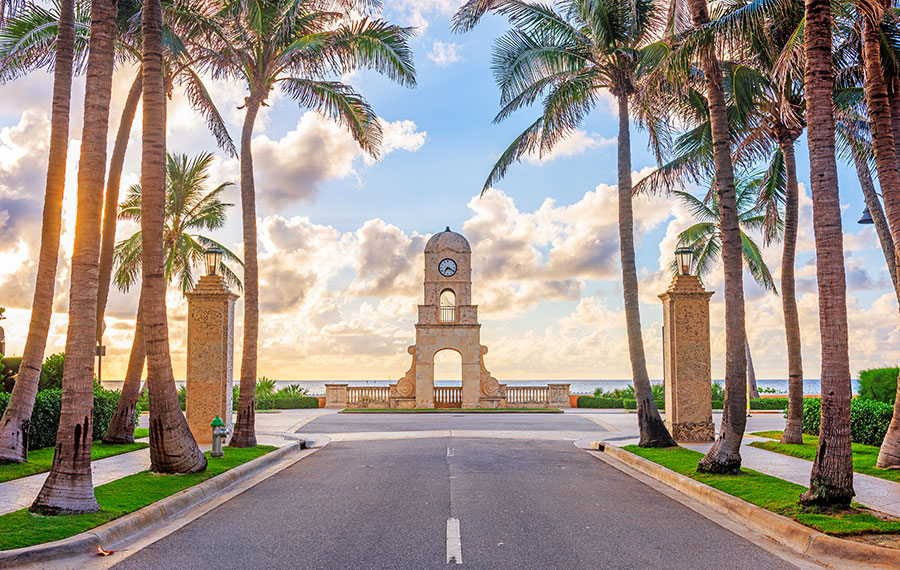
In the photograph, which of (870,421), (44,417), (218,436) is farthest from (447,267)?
(218,436)

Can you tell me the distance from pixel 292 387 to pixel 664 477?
3336cm

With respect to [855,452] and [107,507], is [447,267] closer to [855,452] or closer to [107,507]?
[855,452]

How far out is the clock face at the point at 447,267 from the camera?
137 feet

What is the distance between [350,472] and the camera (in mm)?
14031

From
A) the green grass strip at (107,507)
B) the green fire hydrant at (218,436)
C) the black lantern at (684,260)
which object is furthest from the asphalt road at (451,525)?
the black lantern at (684,260)

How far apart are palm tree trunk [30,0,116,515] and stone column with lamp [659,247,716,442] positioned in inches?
546

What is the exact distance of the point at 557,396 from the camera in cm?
4072

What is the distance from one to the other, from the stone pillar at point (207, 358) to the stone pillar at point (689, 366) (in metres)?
11.5

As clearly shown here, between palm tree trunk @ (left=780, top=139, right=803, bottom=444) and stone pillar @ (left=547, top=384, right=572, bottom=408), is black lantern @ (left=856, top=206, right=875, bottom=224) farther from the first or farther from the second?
stone pillar @ (left=547, top=384, right=572, bottom=408)

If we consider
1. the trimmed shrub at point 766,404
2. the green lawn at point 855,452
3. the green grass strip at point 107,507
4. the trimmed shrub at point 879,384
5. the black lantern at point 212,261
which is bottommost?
the trimmed shrub at point 766,404

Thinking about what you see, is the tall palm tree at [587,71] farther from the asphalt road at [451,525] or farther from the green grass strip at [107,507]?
the green grass strip at [107,507]

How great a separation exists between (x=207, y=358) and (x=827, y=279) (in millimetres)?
14574

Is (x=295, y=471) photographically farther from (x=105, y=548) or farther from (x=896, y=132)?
(x=896, y=132)

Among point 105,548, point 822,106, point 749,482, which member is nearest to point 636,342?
point 749,482
